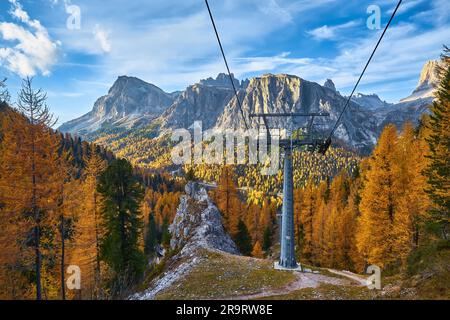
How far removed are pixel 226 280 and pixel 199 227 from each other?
14.0 metres

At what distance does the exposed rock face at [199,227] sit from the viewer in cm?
2785

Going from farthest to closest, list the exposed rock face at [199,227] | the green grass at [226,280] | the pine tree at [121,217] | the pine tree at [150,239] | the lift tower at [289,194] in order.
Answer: the pine tree at [150,239] → the exposed rock face at [199,227] → the pine tree at [121,217] → the lift tower at [289,194] → the green grass at [226,280]

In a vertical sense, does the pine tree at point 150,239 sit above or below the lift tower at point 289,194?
below

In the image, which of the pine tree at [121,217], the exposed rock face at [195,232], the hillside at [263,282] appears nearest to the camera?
the hillside at [263,282]

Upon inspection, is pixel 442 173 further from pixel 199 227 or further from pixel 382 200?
pixel 199 227

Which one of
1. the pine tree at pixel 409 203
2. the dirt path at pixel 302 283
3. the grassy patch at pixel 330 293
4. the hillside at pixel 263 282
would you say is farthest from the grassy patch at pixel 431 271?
the pine tree at pixel 409 203

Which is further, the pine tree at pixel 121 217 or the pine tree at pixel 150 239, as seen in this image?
the pine tree at pixel 150 239

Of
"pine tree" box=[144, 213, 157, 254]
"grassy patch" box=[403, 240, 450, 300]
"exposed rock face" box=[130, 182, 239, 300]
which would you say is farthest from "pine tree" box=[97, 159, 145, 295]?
"pine tree" box=[144, 213, 157, 254]

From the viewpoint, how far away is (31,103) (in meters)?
15.4

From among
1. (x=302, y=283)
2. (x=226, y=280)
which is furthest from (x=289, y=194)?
(x=226, y=280)

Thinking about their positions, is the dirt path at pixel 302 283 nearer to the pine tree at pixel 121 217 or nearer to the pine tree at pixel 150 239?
the pine tree at pixel 121 217

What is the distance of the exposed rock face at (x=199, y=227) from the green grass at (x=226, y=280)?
567cm

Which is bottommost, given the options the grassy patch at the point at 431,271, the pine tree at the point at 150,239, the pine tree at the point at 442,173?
the pine tree at the point at 150,239
